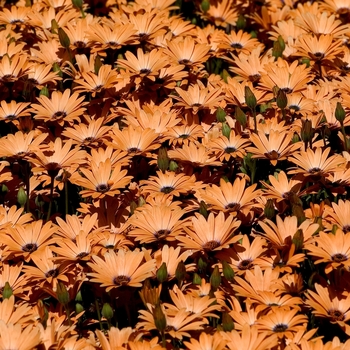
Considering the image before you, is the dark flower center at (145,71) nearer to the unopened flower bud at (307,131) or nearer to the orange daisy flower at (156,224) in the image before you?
the unopened flower bud at (307,131)

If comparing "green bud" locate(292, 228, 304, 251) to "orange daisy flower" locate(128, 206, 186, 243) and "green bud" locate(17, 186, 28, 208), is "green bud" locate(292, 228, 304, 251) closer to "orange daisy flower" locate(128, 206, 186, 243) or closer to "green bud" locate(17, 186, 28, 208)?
"orange daisy flower" locate(128, 206, 186, 243)

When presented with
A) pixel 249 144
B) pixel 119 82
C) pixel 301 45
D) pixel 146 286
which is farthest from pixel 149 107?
pixel 146 286

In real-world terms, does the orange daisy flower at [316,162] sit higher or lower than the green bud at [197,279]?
higher

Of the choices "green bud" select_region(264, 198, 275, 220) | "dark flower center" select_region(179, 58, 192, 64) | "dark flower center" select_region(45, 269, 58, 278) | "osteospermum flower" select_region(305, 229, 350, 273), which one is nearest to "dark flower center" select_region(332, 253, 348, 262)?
"osteospermum flower" select_region(305, 229, 350, 273)

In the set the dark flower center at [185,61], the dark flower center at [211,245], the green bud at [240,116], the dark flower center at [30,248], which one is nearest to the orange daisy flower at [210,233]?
the dark flower center at [211,245]

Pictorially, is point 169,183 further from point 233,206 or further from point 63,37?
point 63,37

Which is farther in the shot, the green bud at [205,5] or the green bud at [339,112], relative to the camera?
the green bud at [205,5]

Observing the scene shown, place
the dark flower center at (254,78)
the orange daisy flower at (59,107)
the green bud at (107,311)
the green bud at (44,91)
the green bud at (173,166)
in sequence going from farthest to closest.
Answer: the dark flower center at (254,78) < the green bud at (44,91) < the orange daisy flower at (59,107) < the green bud at (173,166) < the green bud at (107,311)
